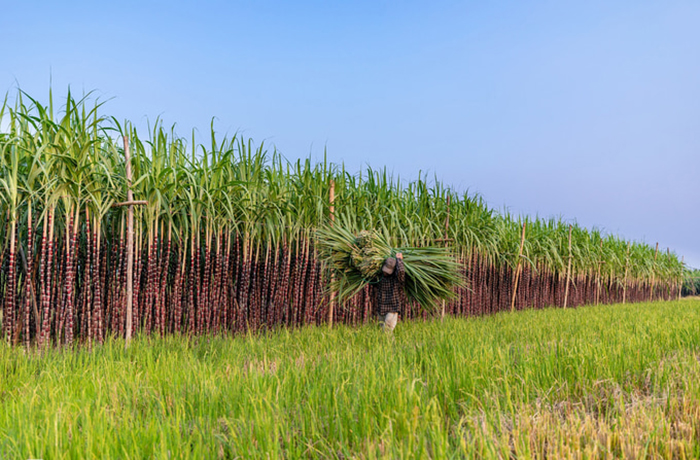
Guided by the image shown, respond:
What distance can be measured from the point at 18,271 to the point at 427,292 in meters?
4.57

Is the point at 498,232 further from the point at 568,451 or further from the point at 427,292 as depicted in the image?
the point at 568,451

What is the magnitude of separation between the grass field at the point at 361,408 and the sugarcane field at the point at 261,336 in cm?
2

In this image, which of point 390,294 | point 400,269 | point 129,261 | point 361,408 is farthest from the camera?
point 390,294

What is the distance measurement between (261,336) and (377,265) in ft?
5.10

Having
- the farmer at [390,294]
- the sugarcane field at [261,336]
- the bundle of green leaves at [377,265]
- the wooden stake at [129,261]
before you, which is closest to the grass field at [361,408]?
the sugarcane field at [261,336]

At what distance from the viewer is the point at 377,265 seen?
4.85m

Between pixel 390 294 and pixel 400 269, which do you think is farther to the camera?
pixel 390 294

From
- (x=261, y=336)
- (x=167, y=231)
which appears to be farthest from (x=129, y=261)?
(x=261, y=336)

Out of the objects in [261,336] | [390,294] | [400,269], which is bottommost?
[261,336]

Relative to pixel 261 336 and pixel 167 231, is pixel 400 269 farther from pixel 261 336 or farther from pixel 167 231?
pixel 167 231

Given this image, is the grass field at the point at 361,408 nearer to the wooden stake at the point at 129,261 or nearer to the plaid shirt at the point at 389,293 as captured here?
the wooden stake at the point at 129,261

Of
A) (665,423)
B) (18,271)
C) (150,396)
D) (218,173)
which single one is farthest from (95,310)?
(665,423)

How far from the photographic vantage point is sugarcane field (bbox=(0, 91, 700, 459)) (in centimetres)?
203

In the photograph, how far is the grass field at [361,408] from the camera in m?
1.90
